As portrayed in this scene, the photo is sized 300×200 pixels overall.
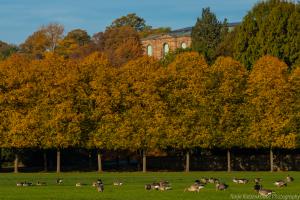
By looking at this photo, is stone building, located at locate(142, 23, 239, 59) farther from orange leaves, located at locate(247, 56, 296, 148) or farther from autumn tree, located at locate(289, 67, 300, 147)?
autumn tree, located at locate(289, 67, 300, 147)

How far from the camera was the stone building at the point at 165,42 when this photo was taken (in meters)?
179

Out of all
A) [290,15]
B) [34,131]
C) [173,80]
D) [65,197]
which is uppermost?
[290,15]

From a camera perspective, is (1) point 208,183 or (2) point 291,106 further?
(2) point 291,106

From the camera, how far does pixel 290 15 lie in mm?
108000

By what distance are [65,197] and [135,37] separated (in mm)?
125056

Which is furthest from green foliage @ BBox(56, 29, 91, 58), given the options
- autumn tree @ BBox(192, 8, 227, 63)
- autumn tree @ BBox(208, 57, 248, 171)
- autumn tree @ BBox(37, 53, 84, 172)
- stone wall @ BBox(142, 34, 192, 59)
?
autumn tree @ BBox(208, 57, 248, 171)

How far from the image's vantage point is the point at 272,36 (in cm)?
10731

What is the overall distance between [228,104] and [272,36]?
23.4m

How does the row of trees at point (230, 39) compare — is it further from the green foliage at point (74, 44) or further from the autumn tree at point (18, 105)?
the autumn tree at point (18, 105)

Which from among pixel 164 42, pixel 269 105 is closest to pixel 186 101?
pixel 269 105

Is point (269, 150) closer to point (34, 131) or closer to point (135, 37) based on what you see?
point (34, 131)

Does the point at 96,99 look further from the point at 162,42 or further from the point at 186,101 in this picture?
the point at 162,42

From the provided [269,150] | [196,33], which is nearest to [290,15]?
[269,150]

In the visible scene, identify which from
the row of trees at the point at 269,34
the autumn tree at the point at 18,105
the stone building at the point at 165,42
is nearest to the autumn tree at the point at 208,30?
the row of trees at the point at 269,34
